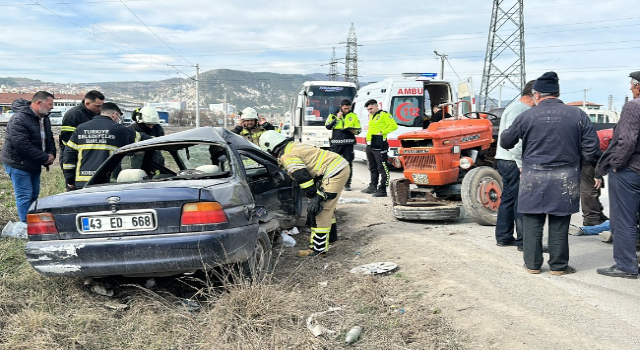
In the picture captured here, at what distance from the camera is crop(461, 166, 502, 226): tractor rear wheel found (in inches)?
246

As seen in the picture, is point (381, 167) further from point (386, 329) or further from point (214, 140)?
point (386, 329)

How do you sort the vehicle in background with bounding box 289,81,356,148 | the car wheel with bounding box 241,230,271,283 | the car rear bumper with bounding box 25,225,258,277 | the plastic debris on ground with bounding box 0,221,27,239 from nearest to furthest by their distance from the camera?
the car rear bumper with bounding box 25,225,258,277 → the car wheel with bounding box 241,230,271,283 → the plastic debris on ground with bounding box 0,221,27,239 → the vehicle in background with bounding box 289,81,356,148

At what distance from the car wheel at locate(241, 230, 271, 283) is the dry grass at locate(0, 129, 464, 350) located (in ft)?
0.67

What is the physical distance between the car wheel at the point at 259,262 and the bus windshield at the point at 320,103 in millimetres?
14057

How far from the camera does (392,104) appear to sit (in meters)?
13.1

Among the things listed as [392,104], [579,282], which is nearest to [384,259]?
[579,282]

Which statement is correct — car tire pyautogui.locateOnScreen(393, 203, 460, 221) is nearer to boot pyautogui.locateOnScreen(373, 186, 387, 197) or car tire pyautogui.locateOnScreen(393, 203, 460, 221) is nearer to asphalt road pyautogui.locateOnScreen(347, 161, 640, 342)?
asphalt road pyautogui.locateOnScreen(347, 161, 640, 342)

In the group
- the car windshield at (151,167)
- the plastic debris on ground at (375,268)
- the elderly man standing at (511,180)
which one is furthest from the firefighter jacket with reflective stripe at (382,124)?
the plastic debris on ground at (375,268)

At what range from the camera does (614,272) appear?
406 cm

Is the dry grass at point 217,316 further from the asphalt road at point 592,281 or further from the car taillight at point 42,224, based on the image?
the asphalt road at point 592,281

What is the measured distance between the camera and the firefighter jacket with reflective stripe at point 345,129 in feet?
30.0

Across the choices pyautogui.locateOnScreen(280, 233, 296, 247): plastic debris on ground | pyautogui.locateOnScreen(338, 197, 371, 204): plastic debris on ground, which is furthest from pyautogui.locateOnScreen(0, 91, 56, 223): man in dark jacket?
pyautogui.locateOnScreen(338, 197, 371, 204): plastic debris on ground

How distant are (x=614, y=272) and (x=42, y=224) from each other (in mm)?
4558

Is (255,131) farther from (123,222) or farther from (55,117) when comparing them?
(55,117)
